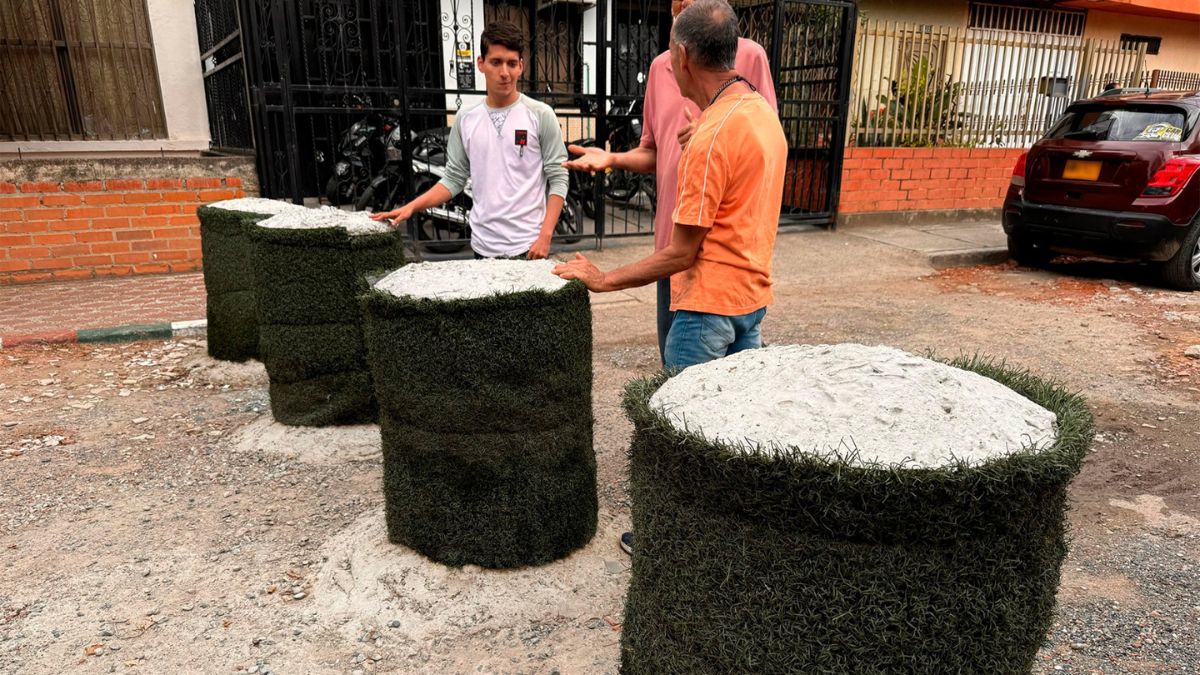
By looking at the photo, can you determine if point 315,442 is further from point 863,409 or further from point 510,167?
point 863,409

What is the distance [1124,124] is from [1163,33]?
10.7m

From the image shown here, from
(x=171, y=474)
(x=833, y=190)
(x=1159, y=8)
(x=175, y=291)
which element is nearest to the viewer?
(x=171, y=474)

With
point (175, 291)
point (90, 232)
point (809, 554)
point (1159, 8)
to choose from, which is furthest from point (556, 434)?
point (1159, 8)

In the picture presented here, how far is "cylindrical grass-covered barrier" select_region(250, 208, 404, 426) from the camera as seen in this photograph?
148 inches

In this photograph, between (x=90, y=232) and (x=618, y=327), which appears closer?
(x=618, y=327)

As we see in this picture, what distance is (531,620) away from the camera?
2.62 meters

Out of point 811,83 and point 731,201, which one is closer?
point 731,201

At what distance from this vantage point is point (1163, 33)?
14969 mm

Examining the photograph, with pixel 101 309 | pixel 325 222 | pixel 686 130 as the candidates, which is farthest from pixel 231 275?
pixel 686 130

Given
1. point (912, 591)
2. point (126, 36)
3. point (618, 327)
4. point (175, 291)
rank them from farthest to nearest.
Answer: point (126, 36) < point (175, 291) < point (618, 327) < point (912, 591)

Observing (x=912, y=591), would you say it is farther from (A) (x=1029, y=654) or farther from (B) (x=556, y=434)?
(B) (x=556, y=434)

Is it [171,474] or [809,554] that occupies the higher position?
[809,554]

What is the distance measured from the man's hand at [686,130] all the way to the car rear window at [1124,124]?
636cm

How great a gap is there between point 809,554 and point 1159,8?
16587 mm
